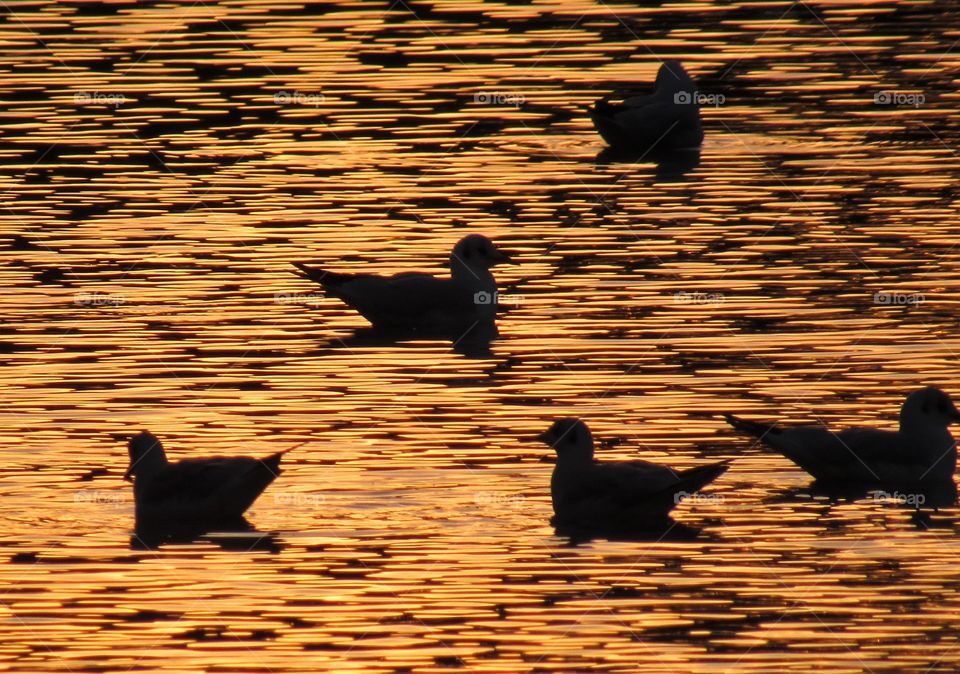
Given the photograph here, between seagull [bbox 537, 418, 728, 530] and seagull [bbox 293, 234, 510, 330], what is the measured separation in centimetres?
574

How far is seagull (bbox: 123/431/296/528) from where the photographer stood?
1319 centimetres

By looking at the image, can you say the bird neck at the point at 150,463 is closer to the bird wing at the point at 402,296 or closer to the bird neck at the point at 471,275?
the bird wing at the point at 402,296

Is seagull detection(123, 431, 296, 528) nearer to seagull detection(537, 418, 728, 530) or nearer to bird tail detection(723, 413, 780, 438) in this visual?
seagull detection(537, 418, 728, 530)

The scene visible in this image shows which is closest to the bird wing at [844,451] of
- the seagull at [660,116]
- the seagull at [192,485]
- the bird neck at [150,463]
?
the seagull at [192,485]

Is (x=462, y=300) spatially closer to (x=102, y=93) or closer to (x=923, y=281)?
(x=923, y=281)

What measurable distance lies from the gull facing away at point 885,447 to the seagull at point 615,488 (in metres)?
0.69

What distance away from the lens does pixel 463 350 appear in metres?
18.2

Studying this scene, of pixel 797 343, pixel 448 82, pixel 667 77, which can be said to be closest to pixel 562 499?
pixel 797 343

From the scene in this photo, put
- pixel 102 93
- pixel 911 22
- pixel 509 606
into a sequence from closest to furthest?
pixel 509 606 < pixel 102 93 < pixel 911 22

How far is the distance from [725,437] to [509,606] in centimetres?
368

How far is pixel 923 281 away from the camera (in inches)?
754

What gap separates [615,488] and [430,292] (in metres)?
6.36

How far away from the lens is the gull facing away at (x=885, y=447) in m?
13.8

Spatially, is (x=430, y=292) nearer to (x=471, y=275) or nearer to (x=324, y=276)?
(x=471, y=275)
